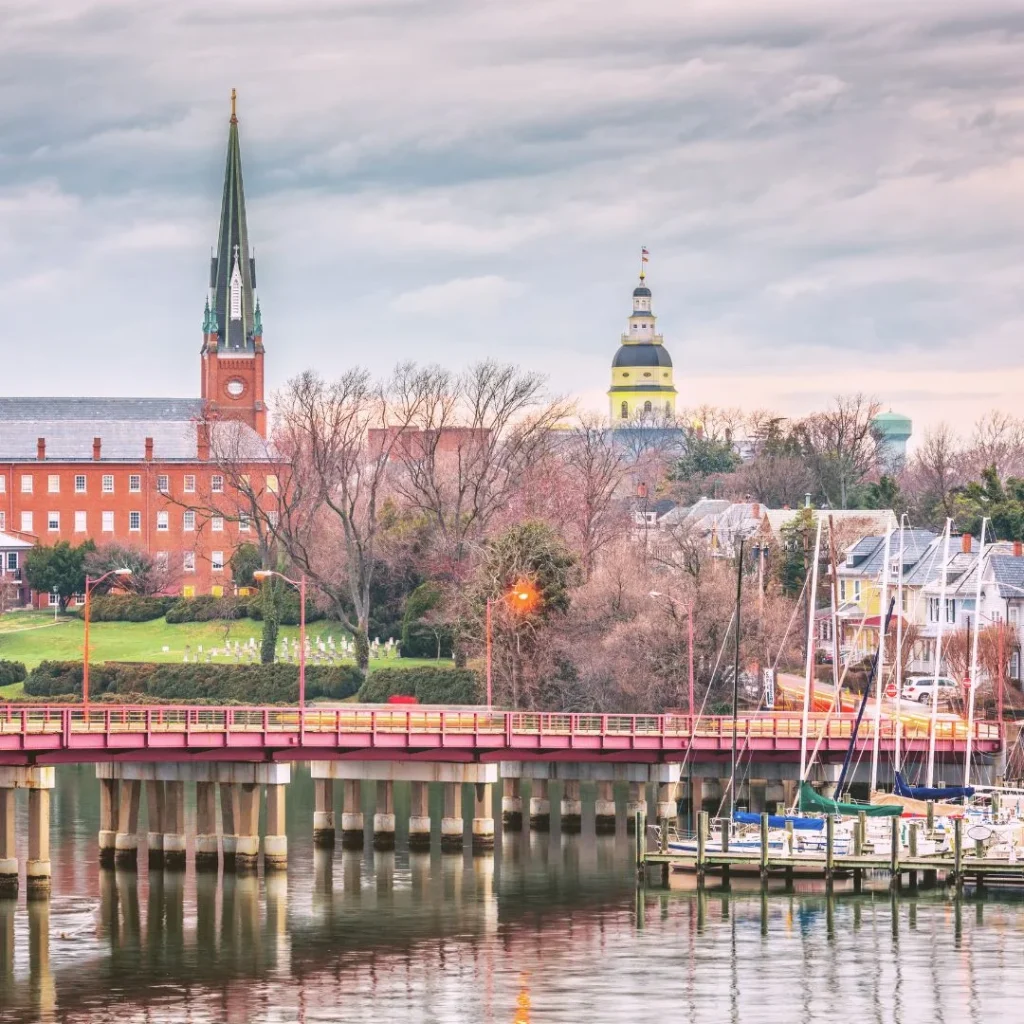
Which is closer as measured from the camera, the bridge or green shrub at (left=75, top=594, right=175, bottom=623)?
the bridge

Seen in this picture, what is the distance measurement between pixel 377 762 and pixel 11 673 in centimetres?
7470

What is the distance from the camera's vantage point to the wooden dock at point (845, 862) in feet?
271

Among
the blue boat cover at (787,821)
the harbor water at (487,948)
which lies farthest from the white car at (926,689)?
the blue boat cover at (787,821)

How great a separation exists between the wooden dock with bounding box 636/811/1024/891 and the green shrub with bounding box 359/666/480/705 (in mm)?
54235

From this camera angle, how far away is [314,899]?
83.1 m

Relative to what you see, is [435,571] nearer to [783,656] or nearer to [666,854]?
[783,656]

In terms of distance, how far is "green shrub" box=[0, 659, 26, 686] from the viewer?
16275 centimetres

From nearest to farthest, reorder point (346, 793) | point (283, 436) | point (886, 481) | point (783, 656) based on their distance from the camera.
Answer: point (346, 793), point (783, 656), point (283, 436), point (886, 481)

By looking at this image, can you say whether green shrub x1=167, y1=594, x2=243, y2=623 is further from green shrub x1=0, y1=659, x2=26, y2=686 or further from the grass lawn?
green shrub x1=0, y1=659, x2=26, y2=686

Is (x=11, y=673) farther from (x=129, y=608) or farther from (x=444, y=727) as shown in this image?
(x=444, y=727)

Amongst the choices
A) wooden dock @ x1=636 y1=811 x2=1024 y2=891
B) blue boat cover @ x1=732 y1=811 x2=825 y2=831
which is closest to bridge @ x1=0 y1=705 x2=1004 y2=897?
blue boat cover @ x1=732 y1=811 x2=825 y2=831

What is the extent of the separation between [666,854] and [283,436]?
302ft

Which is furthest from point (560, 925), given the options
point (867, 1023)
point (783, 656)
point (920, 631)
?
point (920, 631)

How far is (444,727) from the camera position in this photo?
9325 cm
